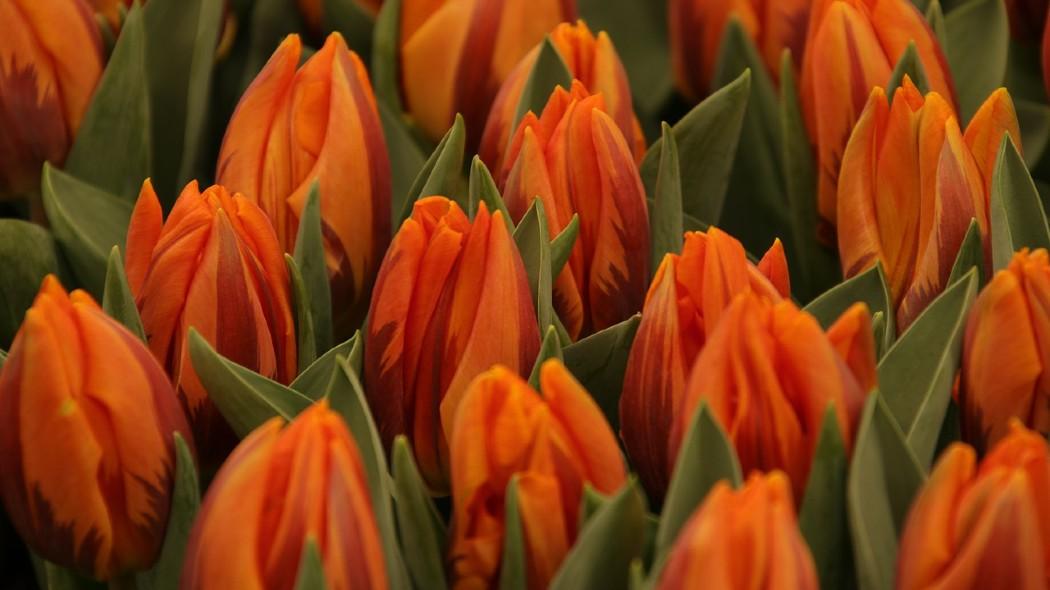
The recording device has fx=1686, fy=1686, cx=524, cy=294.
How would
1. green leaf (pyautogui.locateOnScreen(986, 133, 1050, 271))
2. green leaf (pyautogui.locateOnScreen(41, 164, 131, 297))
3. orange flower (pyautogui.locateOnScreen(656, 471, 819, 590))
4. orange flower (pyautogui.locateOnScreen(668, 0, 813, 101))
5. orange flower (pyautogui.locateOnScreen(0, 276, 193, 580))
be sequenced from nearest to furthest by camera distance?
orange flower (pyautogui.locateOnScreen(656, 471, 819, 590)) → orange flower (pyautogui.locateOnScreen(0, 276, 193, 580)) → green leaf (pyautogui.locateOnScreen(986, 133, 1050, 271)) → green leaf (pyautogui.locateOnScreen(41, 164, 131, 297)) → orange flower (pyautogui.locateOnScreen(668, 0, 813, 101))

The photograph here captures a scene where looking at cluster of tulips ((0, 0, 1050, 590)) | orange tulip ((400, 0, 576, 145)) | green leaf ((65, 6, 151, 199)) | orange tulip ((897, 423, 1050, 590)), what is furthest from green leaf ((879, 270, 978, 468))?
green leaf ((65, 6, 151, 199))

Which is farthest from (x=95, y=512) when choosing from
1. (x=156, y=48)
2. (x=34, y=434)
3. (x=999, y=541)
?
(x=156, y=48)

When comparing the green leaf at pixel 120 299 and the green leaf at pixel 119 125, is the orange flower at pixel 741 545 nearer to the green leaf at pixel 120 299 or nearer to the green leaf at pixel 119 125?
the green leaf at pixel 120 299

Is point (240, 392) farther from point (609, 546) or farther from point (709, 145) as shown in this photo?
point (709, 145)

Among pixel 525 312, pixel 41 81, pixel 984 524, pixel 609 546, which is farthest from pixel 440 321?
pixel 41 81

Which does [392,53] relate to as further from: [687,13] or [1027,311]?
[1027,311]

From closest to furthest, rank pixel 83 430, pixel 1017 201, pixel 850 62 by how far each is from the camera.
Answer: pixel 83 430
pixel 1017 201
pixel 850 62

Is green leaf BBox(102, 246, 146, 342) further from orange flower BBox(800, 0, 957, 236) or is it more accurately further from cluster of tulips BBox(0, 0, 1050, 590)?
orange flower BBox(800, 0, 957, 236)
